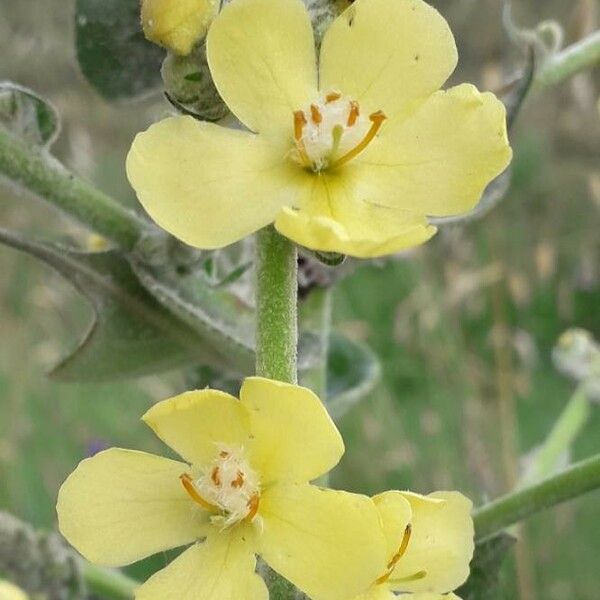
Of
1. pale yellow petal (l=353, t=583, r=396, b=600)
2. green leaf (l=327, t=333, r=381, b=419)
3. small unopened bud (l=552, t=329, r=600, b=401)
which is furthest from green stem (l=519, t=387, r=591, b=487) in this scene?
pale yellow petal (l=353, t=583, r=396, b=600)

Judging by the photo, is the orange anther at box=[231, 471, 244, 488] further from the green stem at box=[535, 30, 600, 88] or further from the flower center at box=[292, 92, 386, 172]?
the green stem at box=[535, 30, 600, 88]

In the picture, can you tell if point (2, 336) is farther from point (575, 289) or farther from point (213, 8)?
point (213, 8)

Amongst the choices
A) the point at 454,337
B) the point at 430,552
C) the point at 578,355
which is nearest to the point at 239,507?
the point at 430,552

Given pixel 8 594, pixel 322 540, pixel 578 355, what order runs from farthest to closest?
pixel 578 355, pixel 8 594, pixel 322 540

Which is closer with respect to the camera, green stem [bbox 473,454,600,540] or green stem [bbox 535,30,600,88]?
green stem [bbox 473,454,600,540]

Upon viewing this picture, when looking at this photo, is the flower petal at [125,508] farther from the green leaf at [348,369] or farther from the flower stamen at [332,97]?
the green leaf at [348,369]

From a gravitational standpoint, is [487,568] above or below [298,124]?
below

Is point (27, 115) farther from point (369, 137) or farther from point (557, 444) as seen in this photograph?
point (557, 444)
